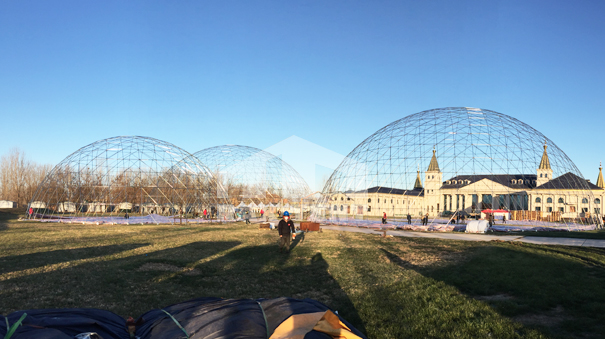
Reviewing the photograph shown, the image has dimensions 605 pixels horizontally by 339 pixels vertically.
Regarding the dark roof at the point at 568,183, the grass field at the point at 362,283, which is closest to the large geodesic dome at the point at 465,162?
the dark roof at the point at 568,183

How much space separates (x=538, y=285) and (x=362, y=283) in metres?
4.15

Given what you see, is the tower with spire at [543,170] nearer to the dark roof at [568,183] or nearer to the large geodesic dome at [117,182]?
the dark roof at [568,183]

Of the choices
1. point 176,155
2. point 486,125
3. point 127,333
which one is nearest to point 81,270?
point 127,333

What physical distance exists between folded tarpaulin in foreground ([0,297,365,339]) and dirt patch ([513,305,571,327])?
11.6 feet

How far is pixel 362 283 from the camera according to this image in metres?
9.74

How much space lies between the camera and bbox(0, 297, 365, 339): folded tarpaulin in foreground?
14.5ft

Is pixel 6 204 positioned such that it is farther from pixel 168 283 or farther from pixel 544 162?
pixel 544 162

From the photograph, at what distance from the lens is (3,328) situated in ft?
13.6

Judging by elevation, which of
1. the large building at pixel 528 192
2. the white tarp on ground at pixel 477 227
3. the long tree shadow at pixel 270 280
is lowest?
the long tree shadow at pixel 270 280

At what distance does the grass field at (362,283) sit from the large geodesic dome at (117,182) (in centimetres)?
2092

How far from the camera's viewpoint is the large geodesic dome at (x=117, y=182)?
36.2m

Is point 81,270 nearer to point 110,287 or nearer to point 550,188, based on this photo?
point 110,287

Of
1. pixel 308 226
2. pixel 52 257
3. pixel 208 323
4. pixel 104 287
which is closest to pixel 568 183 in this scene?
pixel 308 226

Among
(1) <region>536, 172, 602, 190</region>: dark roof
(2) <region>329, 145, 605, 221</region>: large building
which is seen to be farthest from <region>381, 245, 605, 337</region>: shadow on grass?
(1) <region>536, 172, 602, 190</region>: dark roof
